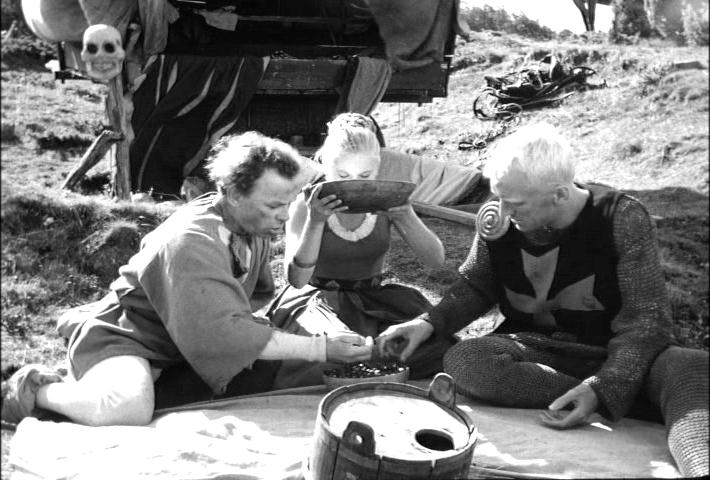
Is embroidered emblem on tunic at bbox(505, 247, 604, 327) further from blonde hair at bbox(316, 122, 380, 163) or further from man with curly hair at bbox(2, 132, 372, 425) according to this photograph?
blonde hair at bbox(316, 122, 380, 163)

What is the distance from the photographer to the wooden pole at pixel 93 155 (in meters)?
5.68

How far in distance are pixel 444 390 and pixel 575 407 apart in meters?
0.55

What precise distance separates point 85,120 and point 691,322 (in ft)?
12.9

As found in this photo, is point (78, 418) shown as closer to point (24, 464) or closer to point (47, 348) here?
point (24, 464)

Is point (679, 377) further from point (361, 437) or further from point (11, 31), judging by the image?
point (11, 31)

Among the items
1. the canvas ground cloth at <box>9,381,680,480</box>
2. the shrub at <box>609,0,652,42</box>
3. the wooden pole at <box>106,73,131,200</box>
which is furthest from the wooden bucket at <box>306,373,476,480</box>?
the wooden pole at <box>106,73,131,200</box>

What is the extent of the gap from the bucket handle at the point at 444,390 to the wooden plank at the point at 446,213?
3.47 metres

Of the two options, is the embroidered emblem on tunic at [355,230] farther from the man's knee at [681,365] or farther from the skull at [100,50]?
the man's knee at [681,365]

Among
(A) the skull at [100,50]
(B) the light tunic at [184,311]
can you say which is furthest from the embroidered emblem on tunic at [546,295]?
(A) the skull at [100,50]

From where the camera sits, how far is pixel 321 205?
3443 millimetres

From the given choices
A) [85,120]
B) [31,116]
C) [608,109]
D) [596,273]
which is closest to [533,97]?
[608,109]

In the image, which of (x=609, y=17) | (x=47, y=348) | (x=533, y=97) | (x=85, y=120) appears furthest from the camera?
(x=533, y=97)

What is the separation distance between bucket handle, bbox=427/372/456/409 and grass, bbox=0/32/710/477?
0.76m

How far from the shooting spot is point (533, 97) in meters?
8.11
